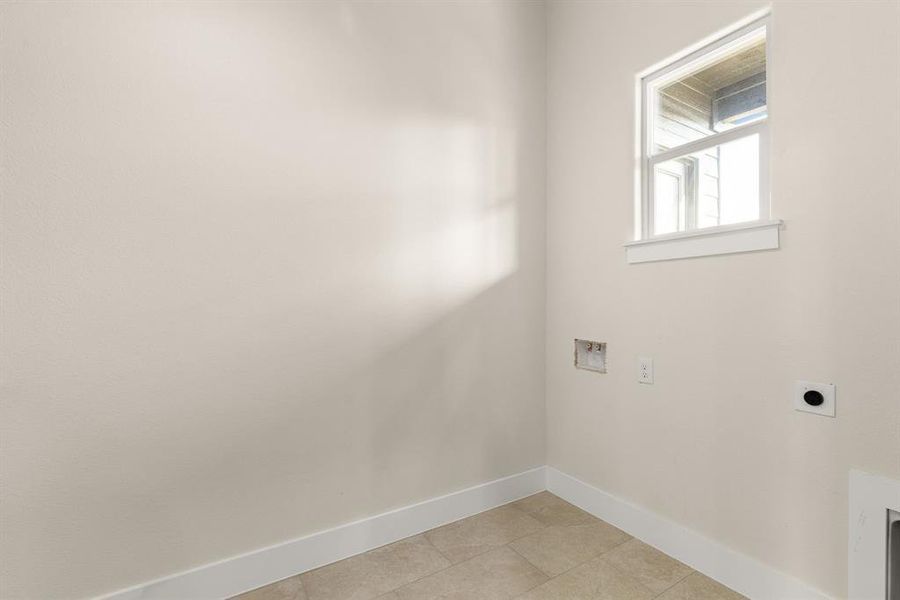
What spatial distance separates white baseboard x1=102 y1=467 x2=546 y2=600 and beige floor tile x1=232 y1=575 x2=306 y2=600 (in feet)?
0.07

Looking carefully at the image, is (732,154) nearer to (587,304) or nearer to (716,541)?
(587,304)

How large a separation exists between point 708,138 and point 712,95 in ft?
0.66

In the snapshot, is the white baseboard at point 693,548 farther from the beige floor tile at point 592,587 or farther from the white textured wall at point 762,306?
the beige floor tile at point 592,587

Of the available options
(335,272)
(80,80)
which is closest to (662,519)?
(335,272)

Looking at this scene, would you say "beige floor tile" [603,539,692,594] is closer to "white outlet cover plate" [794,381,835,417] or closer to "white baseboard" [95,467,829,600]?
"white baseboard" [95,467,829,600]

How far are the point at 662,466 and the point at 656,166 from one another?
4.59ft

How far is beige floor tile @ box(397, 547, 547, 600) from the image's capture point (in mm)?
1597

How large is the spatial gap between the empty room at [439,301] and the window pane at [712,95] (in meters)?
0.01

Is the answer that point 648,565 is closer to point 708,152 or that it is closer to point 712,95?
point 708,152

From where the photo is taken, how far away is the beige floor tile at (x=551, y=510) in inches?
83.6

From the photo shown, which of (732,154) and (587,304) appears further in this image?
(587,304)

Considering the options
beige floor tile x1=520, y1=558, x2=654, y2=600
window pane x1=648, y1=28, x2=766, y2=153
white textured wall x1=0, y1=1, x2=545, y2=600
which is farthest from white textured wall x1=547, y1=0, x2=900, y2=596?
white textured wall x1=0, y1=1, x2=545, y2=600

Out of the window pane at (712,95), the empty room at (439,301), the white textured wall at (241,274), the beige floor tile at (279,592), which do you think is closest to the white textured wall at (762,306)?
the empty room at (439,301)

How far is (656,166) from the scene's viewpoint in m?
2.03
